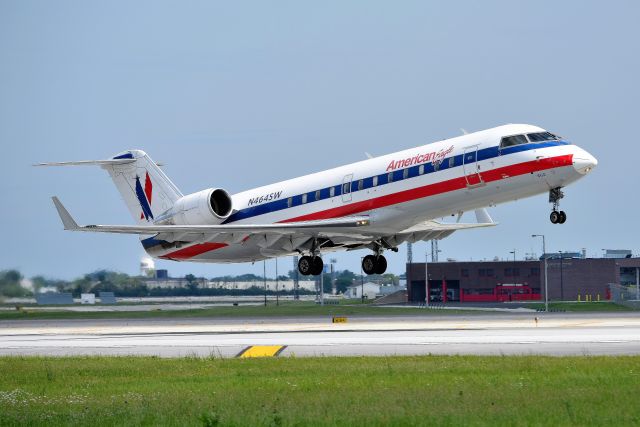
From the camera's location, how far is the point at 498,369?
2172 cm

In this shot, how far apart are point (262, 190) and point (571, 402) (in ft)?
95.7

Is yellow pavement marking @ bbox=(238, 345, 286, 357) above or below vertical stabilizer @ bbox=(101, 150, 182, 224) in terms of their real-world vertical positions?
below

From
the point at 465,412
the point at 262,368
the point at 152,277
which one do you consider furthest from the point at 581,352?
the point at 152,277

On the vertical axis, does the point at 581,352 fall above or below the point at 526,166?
below

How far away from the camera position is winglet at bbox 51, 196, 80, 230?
Result: 40625 millimetres

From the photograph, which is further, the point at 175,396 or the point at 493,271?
the point at 493,271

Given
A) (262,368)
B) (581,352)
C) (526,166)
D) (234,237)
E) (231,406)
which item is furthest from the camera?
(234,237)

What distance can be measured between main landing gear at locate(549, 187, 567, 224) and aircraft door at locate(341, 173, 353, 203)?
826cm

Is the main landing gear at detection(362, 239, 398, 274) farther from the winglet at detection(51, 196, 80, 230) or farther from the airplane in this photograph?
the winglet at detection(51, 196, 80, 230)

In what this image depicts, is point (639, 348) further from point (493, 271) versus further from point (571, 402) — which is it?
point (493, 271)

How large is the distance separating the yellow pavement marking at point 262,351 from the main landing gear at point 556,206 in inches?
457

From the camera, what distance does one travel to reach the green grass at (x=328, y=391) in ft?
52.1

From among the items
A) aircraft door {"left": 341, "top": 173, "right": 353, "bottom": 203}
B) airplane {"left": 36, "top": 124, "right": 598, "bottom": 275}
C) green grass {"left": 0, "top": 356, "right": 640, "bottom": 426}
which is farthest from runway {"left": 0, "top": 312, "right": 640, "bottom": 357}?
aircraft door {"left": 341, "top": 173, "right": 353, "bottom": 203}

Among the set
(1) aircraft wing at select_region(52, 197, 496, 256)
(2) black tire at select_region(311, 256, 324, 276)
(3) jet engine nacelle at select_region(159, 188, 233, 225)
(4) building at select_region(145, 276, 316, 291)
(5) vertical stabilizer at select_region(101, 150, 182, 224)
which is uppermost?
(5) vertical stabilizer at select_region(101, 150, 182, 224)
